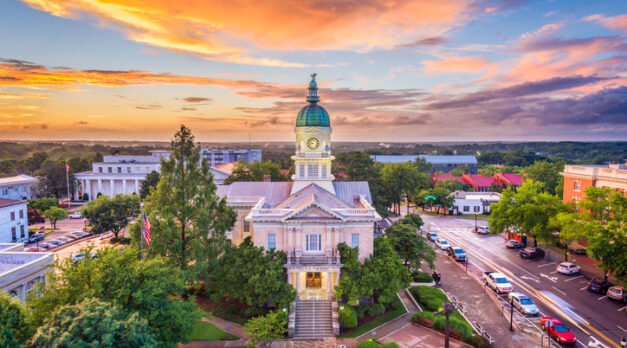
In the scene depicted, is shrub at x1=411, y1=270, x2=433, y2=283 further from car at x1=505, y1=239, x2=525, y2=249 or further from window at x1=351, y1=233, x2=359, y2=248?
car at x1=505, y1=239, x2=525, y2=249

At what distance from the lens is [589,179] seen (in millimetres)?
56719

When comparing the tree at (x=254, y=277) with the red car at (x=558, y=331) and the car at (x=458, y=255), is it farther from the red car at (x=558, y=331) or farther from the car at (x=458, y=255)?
the car at (x=458, y=255)

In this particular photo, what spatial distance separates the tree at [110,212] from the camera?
198ft

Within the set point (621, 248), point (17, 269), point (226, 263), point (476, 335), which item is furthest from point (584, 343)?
point (17, 269)

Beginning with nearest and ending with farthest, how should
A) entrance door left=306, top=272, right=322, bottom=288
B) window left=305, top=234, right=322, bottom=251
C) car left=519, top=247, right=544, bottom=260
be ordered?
1. window left=305, top=234, right=322, bottom=251
2. entrance door left=306, top=272, right=322, bottom=288
3. car left=519, top=247, right=544, bottom=260

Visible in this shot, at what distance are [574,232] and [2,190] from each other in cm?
11069

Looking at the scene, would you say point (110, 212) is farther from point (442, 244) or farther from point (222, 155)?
point (222, 155)

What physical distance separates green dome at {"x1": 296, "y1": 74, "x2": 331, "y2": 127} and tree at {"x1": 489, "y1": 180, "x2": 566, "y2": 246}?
31.7 meters

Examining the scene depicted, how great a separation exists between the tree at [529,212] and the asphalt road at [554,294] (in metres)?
4.21

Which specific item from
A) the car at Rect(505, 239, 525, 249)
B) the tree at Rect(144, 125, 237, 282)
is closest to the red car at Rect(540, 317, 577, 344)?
the car at Rect(505, 239, 525, 249)

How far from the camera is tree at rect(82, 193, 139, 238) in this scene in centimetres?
6025

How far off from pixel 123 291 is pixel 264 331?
11.1 m

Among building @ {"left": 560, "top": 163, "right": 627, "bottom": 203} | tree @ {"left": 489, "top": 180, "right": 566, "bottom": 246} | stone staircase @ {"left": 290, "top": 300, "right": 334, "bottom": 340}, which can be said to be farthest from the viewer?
building @ {"left": 560, "top": 163, "right": 627, "bottom": 203}

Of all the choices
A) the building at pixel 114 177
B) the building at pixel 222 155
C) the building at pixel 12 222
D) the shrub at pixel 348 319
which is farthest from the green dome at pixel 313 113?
the building at pixel 222 155
